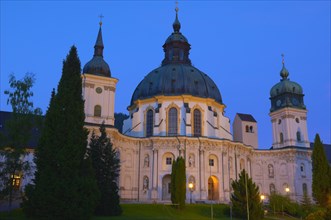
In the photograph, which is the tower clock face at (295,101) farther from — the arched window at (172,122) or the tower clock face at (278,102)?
the arched window at (172,122)

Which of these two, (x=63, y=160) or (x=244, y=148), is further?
(x=244, y=148)

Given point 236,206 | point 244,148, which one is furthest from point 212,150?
point 236,206

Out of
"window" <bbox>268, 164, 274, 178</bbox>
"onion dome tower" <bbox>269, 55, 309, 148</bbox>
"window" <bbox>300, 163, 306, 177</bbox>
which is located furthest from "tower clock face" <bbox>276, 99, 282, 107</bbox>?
"window" <bbox>300, 163, 306, 177</bbox>

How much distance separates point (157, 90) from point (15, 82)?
30.3 metres

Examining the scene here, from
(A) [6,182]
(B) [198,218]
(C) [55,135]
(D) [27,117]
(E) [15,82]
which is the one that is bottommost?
(B) [198,218]

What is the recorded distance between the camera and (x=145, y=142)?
59188 millimetres

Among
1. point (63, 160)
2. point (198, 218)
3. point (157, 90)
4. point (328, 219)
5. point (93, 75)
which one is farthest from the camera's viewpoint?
point (157, 90)

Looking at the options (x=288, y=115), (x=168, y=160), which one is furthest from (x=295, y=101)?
(x=168, y=160)

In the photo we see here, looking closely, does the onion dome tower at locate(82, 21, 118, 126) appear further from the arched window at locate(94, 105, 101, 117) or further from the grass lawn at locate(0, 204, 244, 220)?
the grass lawn at locate(0, 204, 244, 220)

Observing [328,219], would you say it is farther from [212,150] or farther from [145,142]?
[145,142]

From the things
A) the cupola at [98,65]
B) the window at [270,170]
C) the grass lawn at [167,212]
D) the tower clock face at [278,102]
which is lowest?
the grass lawn at [167,212]

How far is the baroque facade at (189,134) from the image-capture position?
56125mm

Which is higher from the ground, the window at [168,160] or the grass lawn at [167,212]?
the window at [168,160]

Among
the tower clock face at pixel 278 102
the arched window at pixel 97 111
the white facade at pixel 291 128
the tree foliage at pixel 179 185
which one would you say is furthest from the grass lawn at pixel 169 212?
the tower clock face at pixel 278 102
